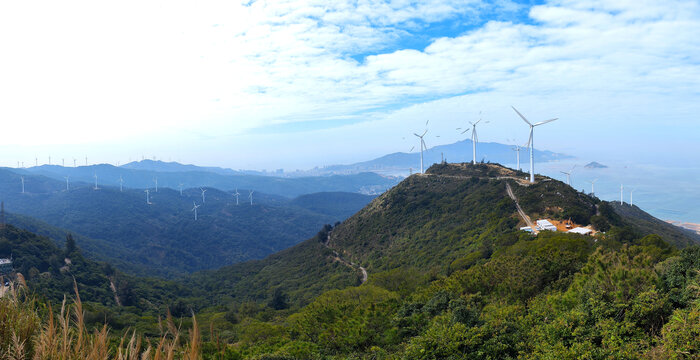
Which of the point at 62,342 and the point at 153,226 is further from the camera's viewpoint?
the point at 153,226

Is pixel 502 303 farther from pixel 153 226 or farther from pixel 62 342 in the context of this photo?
pixel 153 226

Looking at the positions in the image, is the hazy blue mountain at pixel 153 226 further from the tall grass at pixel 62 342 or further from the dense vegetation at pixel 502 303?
the tall grass at pixel 62 342

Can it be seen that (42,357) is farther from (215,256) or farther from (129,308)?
(215,256)

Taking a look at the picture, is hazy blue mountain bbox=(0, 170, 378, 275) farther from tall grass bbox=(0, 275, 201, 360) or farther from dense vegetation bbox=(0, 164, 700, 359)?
tall grass bbox=(0, 275, 201, 360)

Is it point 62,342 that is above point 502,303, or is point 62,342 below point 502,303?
above

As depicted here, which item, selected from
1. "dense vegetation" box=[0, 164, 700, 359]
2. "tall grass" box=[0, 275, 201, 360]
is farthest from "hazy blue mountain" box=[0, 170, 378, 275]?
"tall grass" box=[0, 275, 201, 360]

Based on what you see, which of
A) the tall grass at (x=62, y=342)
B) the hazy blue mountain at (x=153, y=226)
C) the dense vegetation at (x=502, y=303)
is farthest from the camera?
the hazy blue mountain at (x=153, y=226)

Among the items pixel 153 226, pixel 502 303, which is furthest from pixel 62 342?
pixel 153 226

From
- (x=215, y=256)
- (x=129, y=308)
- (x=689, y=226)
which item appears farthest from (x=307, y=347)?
(x=689, y=226)

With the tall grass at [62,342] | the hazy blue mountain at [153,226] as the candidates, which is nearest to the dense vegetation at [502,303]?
the tall grass at [62,342]
